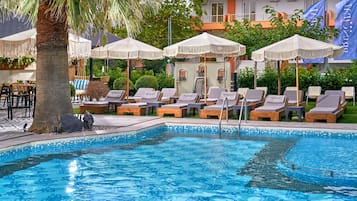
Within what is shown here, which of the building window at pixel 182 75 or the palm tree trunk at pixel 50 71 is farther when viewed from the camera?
the building window at pixel 182 75

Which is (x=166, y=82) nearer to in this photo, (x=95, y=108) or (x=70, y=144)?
(x=95, y=108)

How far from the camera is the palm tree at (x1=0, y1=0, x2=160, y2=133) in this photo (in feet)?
34.8

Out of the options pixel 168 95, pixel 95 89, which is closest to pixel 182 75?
pixel 168 95

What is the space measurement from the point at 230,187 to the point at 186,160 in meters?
2.25

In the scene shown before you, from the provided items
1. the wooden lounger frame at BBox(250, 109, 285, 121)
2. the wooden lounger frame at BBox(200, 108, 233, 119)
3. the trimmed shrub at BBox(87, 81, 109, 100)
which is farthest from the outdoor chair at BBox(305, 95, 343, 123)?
the trimmed shrub at BBox(87, 81, 109, 100)

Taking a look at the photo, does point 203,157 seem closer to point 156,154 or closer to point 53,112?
point 156,154

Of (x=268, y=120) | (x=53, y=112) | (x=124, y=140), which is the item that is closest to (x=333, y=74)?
(x=268, y=120)

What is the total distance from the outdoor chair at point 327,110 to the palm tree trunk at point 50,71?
6910 millimetres

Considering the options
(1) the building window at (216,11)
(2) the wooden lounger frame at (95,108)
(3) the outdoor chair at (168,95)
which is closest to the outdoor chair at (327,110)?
(3) the outdoor chair at (168,95)

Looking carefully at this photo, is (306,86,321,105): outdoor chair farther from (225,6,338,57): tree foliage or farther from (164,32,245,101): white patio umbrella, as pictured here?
(164,32,245,101): white patio umbrella

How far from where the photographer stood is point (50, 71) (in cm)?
1147

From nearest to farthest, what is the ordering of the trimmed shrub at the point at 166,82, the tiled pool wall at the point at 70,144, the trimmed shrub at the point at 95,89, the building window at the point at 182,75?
the tiled pool wall at the point at 70,144 → the trimmed shrub at the point at 95,89 → the building window at the point at 182,75 → the trimmed shrub at the point at 166,82

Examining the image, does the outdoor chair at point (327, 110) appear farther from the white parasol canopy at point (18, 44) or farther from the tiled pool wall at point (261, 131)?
the white parasol canopy at point (18, 44)

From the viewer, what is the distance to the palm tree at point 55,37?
34.8 feet
